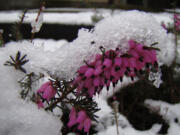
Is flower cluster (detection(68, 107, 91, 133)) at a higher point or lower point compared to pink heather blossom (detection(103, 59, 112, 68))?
lower

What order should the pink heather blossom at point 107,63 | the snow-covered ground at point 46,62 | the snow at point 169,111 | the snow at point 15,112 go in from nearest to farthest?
1. the pink heather blossom at point 107,63
2. the snow-covered ground at point 46,62
3. the snow at point 15,112
4. the snow at point 169,111

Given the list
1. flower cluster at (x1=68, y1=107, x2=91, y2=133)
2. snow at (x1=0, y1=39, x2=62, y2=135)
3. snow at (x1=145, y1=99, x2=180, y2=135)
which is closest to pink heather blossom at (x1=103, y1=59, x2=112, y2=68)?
flower cluster at (x1=68, y1=107, x2=91, y2=133)

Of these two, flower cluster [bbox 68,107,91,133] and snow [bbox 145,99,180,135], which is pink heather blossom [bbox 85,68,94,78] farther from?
snow [bbox 145,99,180,135]

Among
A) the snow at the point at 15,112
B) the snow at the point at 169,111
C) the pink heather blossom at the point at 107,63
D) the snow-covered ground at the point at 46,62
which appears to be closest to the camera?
the pink heather blossom at the point at 107,63

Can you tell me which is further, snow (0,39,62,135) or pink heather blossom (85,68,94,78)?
snow (0,39,62,135)

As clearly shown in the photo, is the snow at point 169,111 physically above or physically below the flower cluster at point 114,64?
below

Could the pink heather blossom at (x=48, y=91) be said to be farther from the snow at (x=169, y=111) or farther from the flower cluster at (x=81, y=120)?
the snow at (x=169, y=111)

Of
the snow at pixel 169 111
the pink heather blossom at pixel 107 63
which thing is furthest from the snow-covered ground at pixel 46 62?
the snow at pixel 169 111

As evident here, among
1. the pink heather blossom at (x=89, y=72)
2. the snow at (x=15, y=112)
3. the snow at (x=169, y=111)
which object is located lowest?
the snow at (x=169, y=111)

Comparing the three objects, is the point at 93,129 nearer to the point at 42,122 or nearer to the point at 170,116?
the point at 42,122

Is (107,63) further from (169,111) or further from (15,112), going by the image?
(169,111)

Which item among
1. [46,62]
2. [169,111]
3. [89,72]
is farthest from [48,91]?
[169,111]
